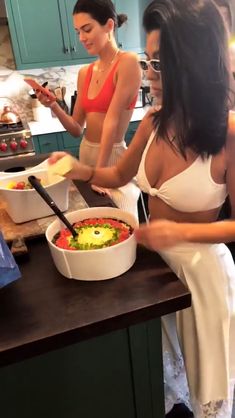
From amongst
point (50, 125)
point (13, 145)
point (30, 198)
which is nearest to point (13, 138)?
point (13, 145)

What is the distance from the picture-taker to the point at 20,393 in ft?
2.68

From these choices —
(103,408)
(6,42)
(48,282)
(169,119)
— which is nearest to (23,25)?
(6,42)

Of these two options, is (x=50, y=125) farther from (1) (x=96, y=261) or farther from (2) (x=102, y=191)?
(1) (x=96, y=261)

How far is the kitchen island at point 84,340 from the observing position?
715 mm

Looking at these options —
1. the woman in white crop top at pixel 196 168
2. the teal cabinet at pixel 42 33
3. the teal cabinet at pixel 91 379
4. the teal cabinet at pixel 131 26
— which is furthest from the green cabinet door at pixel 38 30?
the teal cabinet at pixel 91 379

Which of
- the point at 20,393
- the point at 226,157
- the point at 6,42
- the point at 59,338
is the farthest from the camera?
the point at 6,42

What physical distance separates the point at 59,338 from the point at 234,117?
2.19 ft

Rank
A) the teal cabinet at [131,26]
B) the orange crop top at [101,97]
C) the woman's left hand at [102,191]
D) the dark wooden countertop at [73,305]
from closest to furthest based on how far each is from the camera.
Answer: the dark wooden countertop at [73,305] < the woman's left hand at [102,191] < the orange crop top at [101,97] < the teal cabinet at [131,26]

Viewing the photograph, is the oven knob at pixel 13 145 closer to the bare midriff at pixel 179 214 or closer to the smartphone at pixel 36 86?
the smartphone at pixel 36 86

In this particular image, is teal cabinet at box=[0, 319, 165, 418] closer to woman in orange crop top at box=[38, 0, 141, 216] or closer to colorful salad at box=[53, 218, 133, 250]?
colorful salad at box=[53, 218, 133, 250]

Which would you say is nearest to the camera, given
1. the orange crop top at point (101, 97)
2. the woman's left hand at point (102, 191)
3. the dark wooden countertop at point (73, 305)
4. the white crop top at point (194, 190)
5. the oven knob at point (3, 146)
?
the dark wooden countertop at point (73, 305)

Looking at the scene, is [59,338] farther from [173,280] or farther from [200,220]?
[200,220]

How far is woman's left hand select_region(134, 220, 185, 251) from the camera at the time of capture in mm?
823

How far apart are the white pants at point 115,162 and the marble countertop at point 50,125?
112 centimetres
